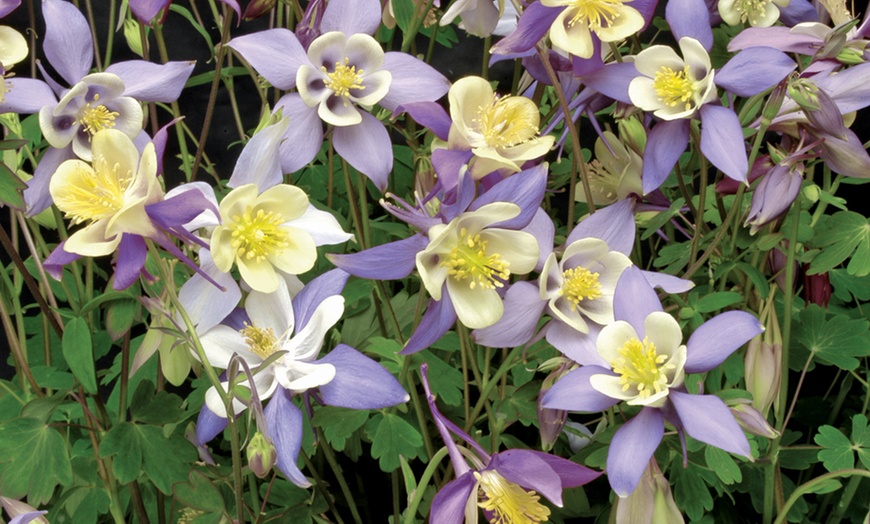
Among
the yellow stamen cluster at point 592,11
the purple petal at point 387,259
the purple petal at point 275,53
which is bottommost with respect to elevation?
the purple petal at point 387,259

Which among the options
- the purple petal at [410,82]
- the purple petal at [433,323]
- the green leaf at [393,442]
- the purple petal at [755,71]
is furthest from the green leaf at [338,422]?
the purple petal at [755,71]

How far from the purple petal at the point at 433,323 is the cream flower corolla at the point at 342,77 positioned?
158 millimetres

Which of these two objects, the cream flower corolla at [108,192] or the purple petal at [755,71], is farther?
the purple petal at [755,71]

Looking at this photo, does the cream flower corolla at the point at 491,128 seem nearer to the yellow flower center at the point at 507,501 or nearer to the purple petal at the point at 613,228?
the purple petal at the point at 613,228

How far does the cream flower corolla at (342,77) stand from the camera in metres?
0.63

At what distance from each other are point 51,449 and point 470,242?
14.2 inches

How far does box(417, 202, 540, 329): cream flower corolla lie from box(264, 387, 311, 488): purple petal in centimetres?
12

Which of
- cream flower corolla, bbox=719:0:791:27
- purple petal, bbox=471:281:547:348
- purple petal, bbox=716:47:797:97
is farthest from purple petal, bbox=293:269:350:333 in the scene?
cream flower corolla, bbox=719:0:791:27

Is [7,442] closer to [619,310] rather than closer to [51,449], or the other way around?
[51,449]

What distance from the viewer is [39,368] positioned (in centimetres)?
77

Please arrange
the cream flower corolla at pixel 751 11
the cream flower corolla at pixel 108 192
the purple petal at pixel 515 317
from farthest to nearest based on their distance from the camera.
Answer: the cream flower corolla at pixel 751 11 → the purple petal at pixel 515 317 → the cream flower corolla at pixel 108 192

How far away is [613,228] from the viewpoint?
2.15 feet

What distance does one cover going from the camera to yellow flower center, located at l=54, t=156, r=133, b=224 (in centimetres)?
53

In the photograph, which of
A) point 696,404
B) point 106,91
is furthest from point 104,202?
point 696,404
